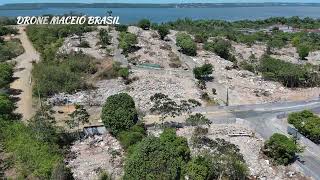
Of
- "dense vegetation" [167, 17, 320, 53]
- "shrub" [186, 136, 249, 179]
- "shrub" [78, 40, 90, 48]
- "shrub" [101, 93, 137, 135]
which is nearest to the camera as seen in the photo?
"shrub" [186, 136, 249, 179]

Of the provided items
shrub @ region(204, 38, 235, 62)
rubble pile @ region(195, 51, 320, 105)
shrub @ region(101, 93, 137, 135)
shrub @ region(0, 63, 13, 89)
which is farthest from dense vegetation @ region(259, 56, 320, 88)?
shrub @ region(0, 63, 13, 89)

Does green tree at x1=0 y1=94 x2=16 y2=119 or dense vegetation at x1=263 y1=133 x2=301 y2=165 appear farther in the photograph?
green tree at x1=0 y1=94 x2=16 y2=119

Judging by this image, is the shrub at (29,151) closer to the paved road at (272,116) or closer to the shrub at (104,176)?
the shrub at (104,176)

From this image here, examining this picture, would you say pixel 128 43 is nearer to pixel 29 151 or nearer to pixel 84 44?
pixel 84 44

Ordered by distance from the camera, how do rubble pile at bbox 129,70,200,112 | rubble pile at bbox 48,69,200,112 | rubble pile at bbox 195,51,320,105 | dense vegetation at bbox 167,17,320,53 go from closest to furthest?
1. rubble pile at bbox 48,69,200,112
2. rubble pile at bbox 129,70,200,112
3. rubble pile at bbox 195,51,320,105
4. dense vegetation at bbox 167,17,320,53

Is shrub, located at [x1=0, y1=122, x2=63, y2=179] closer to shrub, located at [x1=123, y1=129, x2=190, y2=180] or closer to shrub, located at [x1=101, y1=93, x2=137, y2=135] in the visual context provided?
shrub, located at [x1=101, y1=93, x2=137, y2=135]

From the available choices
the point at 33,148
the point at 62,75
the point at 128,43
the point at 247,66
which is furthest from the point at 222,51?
the point at 33,148

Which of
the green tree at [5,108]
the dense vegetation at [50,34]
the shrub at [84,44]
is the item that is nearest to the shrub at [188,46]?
the shrub at [84,44]
